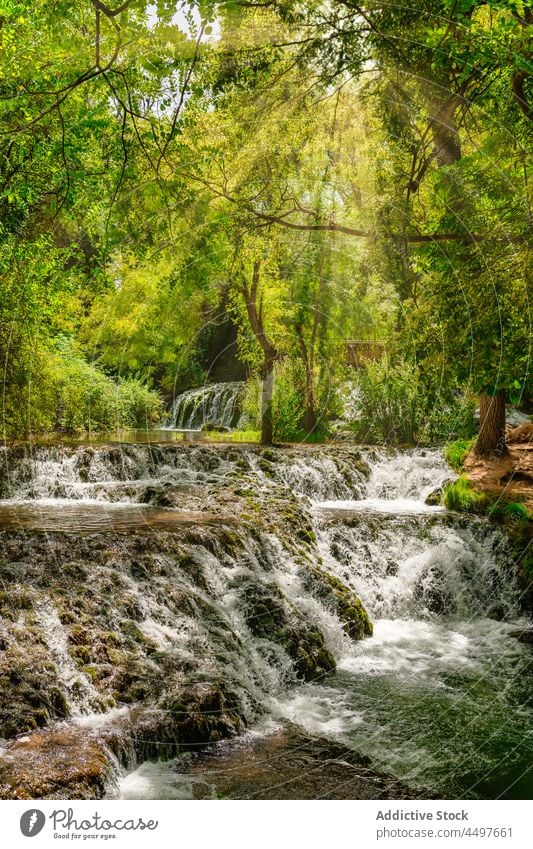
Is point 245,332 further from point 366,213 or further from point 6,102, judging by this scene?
point 6,102

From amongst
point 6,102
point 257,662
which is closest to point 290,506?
point 257,662

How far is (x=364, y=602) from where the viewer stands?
7.16 m

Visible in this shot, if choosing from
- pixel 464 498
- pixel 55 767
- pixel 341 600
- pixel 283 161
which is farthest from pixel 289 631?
pixel 283 161

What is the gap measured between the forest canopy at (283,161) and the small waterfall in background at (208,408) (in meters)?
7.82

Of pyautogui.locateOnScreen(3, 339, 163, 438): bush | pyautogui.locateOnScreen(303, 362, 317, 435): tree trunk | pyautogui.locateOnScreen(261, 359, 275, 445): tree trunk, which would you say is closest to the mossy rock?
pyautogui.locateOnScreen(3, 339, 163, 438): bush

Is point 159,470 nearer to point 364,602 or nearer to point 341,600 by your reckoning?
point 364,602

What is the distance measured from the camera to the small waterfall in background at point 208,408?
54.6 feet

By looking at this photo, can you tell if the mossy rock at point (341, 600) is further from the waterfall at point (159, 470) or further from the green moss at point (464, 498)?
the waterfall at point (159, 470)

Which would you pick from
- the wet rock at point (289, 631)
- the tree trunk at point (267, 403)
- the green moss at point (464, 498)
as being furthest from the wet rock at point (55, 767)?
the tree trunk at point (267, 403)

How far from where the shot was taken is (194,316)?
12664 mm

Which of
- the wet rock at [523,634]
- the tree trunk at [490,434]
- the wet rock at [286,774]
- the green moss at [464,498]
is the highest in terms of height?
the tree trunk at [490,434]

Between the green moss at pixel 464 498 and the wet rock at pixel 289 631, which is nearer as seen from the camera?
the wet rock at pixel 289 631

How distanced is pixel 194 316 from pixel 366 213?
672 cm

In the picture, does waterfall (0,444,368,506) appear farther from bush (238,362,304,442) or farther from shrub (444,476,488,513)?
shrub (444,476,488,513)
